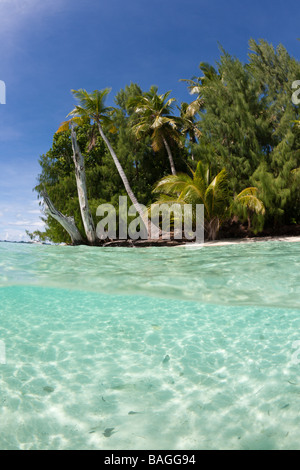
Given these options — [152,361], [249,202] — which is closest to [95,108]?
[249,202]

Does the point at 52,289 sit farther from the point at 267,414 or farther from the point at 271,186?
the point at 271,186

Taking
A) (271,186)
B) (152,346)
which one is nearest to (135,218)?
(271,186)

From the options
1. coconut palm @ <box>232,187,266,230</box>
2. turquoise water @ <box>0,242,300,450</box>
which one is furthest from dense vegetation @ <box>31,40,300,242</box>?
turquoise water @ <box>0,242,300,450</box>

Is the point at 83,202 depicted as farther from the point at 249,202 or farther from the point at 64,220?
the point at 249,202

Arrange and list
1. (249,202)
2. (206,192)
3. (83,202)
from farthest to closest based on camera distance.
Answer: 1. (83,202)
2. (206,192)
3. (249,202)

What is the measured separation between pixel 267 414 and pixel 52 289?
5482mm

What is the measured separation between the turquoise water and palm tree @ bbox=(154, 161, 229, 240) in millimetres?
10333

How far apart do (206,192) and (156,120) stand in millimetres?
7777

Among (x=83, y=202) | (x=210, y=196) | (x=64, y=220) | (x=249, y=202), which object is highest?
(x=210, y=196)

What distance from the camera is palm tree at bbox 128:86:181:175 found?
21422mm

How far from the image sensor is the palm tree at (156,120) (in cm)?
2142

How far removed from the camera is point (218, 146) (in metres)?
18.8

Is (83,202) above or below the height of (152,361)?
above
